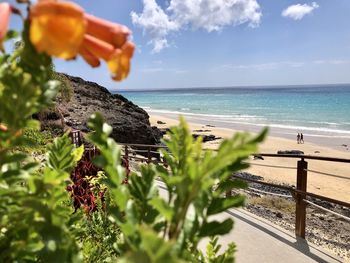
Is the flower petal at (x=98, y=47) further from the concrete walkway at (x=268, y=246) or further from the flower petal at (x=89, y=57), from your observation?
the concrete walkway at (x=268, y=246)

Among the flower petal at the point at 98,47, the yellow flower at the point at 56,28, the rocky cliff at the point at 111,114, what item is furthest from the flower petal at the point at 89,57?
the rocky cliff at the point at 111,114

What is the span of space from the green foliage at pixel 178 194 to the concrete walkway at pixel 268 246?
3432 mm

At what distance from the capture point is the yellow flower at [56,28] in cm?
51

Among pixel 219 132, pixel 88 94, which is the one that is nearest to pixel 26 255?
pixel 88 94

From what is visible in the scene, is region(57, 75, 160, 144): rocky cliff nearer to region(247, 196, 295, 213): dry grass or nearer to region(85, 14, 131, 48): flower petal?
region(247, 196, 295, 213): dry grass

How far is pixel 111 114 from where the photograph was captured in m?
22.8

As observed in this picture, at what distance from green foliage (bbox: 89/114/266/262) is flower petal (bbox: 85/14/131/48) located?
123 mm

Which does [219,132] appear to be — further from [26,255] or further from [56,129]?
[26,255]

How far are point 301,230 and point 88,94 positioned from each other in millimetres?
23818

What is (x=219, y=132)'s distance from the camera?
118 ft

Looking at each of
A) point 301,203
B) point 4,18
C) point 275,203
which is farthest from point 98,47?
point 275,203

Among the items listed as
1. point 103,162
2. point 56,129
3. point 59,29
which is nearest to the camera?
point 59,29

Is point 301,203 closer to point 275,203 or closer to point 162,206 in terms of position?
point 162,206

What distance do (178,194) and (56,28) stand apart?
28cm
